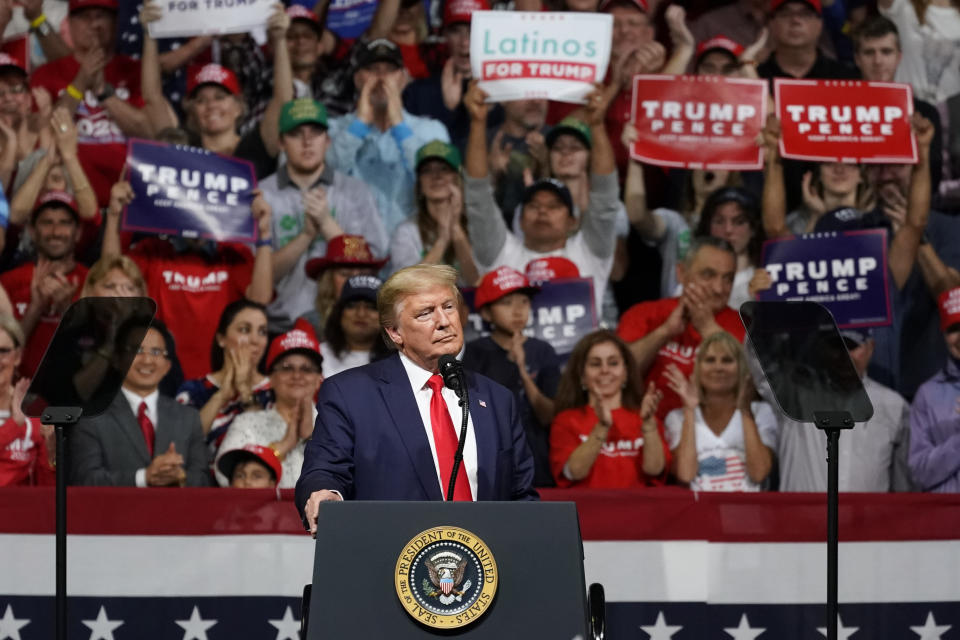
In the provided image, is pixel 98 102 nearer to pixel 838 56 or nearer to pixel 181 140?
pixel 181 140

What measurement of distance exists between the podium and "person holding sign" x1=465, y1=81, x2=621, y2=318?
171 inches

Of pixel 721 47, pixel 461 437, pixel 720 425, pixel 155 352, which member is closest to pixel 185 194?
pixel 155 352

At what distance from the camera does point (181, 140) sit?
7.69 metres

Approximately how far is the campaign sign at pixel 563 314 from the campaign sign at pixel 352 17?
7.12 ft

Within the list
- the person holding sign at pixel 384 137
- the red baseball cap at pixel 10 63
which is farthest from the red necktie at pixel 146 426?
the red baseball cap at pixel 10 63

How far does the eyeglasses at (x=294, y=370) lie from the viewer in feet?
21.4

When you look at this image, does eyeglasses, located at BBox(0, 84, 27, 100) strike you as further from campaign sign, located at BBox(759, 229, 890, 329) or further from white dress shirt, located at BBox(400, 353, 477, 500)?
white dress shirt, located at BBox(400, 353, 477, 500)

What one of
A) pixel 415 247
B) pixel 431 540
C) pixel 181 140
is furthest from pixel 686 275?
pixel 431 540

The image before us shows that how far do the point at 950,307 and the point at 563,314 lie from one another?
1819mm

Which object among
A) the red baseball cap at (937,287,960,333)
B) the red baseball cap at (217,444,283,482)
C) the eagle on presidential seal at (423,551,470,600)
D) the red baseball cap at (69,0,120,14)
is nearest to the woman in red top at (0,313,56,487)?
the red baseball cap at (217,444,283,482)

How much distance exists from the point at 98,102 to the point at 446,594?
18.2ft

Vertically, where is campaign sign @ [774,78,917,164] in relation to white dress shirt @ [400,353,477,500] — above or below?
above

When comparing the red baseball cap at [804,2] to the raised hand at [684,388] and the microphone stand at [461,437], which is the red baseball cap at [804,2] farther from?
the microphone stand at [461,437]

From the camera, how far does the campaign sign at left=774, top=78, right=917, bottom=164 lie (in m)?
7.54
